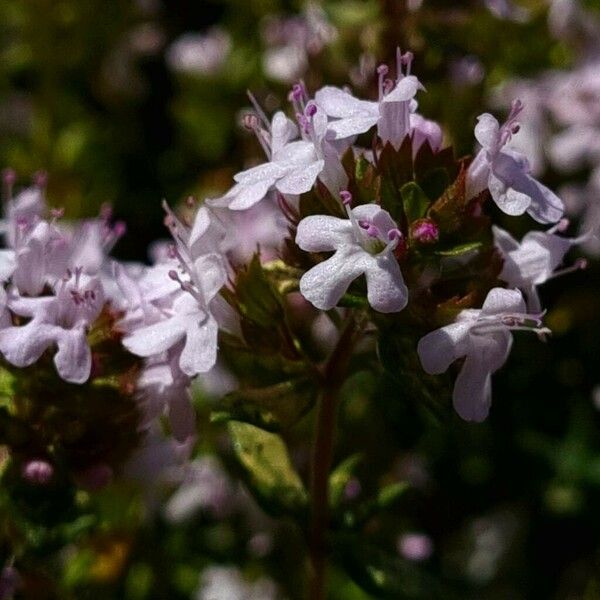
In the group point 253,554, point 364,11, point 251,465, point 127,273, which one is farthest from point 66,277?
point 364,11

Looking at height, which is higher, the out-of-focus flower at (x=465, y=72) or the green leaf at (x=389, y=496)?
the out-of-focus flower at (x=465, y=72)

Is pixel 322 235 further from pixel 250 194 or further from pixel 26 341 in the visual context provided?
pixel 26 341

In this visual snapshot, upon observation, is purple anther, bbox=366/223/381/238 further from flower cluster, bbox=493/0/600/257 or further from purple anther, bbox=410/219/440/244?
flower cluster, bbox=493/0/600/257

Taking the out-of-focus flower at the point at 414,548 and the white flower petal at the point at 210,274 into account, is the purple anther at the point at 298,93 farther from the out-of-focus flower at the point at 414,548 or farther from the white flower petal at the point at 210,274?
the out-of-focus flower at the point at 414,548

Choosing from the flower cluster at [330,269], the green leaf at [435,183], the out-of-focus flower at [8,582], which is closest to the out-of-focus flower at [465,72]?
the flower cluster at [330,269]

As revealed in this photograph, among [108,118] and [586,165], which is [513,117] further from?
[108,118]

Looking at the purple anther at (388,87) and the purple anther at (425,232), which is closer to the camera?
the purple anther at (425,232)

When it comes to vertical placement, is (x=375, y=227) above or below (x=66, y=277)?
above
